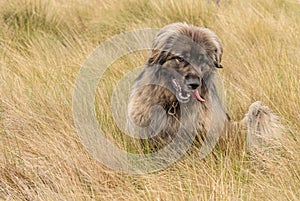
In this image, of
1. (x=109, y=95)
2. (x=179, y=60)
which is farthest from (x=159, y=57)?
(x=109, y=95)

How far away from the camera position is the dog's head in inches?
141

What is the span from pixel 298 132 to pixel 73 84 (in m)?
1.73

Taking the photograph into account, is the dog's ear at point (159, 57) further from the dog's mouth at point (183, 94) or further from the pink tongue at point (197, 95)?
the pink tongue at point (197, 95)

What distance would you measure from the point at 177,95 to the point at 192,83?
199mm

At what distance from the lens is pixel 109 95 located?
14.2 ft

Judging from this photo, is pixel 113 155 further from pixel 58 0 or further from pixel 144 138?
pixel 58 0

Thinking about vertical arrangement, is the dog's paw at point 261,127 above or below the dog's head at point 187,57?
below

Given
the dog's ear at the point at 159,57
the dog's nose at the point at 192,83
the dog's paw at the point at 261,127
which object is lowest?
the dog's paw at the point at 261,127

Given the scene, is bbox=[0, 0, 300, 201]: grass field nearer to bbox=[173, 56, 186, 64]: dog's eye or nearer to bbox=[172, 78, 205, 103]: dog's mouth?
bbox=[172, 78, 205, 103]: dog's mouth

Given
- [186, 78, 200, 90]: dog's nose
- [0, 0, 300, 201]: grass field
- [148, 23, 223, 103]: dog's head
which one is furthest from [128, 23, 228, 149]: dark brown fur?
[0, 0, 300, 201]: grass field

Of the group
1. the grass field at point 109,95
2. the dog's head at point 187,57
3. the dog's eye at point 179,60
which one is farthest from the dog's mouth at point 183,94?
the grass field at point 109,95

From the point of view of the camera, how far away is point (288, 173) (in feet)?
10.0

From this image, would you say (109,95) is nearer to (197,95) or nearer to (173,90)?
(173,90)

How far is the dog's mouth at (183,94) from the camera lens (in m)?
3.62
